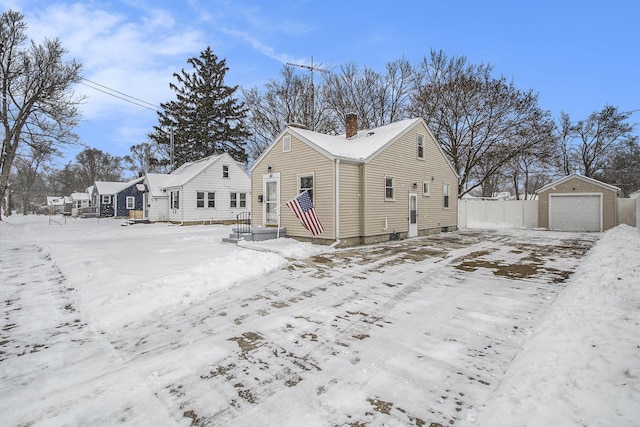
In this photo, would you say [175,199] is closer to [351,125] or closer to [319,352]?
[351,125]

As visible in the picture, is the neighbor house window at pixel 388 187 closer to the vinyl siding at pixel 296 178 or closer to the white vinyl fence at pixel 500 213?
the vinyl siding at pixel 296 178

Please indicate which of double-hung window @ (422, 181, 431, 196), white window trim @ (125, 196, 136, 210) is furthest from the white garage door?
white window trim @ (125, 196, 136, 210)

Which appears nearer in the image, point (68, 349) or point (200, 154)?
point (68, 349)

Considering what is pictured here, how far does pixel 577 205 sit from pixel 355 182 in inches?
623

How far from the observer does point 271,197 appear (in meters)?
14.4

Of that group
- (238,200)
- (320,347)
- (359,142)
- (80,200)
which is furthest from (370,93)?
(80,200)

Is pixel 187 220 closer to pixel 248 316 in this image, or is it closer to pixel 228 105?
pixel 228 105

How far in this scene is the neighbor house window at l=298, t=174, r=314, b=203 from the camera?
1259 centimetres

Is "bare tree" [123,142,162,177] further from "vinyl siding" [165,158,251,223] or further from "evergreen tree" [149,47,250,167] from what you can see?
"vinyl siding" [165,158,251,223]

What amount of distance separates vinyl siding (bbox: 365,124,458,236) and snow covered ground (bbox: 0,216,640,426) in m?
5.76

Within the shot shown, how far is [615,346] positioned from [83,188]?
6966 cm

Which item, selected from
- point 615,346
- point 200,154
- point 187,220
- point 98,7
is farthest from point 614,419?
point 200,154

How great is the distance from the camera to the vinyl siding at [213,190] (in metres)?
23.7

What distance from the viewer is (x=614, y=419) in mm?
2287
